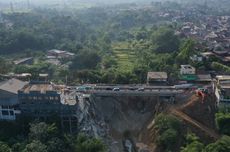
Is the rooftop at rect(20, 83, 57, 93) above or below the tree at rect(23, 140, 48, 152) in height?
above

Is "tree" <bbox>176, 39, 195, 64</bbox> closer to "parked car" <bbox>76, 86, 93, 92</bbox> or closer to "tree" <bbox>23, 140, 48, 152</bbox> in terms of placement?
"parked car" <bbox>76, 86, 93, 92</bbox>

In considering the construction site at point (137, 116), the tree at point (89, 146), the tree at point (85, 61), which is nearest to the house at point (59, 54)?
the tree at point (85, 61)

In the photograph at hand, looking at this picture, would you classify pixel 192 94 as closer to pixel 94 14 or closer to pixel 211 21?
pixel 211 21

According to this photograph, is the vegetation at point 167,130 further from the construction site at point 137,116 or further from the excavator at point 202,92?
the excavator at point 202,92

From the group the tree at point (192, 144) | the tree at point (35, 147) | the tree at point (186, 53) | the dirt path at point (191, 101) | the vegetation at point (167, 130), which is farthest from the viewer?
the tree at point (186, 53)

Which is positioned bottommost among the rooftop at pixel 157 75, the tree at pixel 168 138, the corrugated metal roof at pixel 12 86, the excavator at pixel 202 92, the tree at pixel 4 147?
the tree at pixel 168 138

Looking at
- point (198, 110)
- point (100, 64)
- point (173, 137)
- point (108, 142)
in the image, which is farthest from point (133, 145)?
point (100, 64)

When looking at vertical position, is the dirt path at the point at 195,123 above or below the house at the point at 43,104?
below

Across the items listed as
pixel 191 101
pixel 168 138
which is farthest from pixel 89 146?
pixel 191 101

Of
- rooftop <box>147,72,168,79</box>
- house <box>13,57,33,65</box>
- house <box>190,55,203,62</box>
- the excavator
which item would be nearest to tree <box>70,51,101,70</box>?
house <box>13,57,33,65</box>
